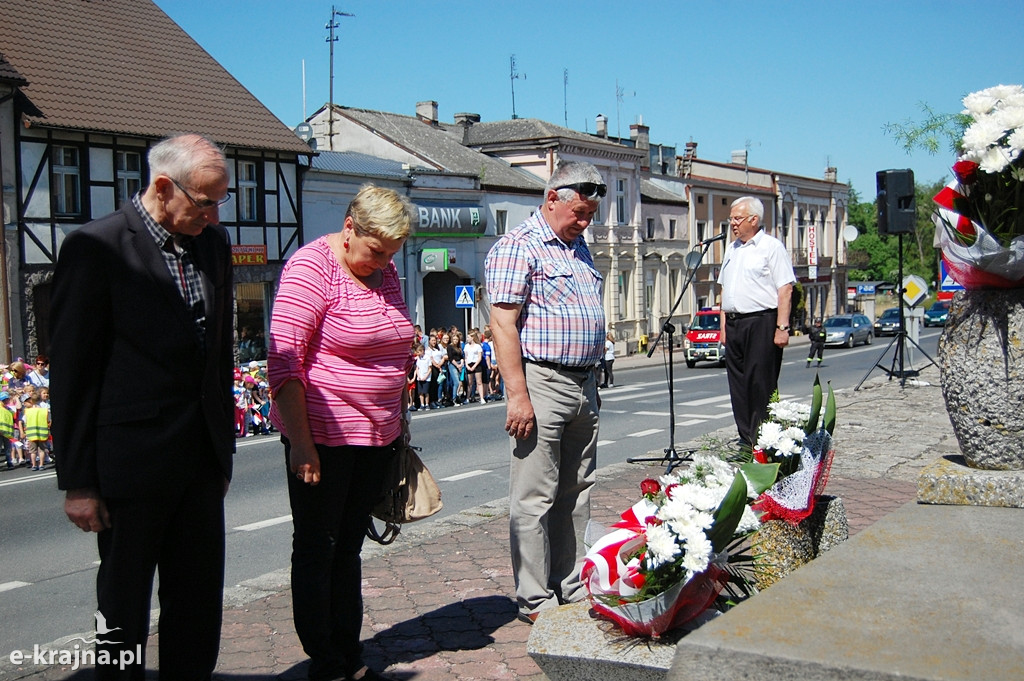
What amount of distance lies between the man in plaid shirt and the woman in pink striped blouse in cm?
61

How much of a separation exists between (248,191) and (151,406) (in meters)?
26.1

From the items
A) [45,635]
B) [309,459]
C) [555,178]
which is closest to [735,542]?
[309,459]

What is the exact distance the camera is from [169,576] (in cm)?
331

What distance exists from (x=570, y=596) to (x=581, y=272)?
4.70 ft

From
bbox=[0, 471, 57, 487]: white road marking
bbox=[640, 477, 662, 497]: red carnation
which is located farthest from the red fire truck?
bbox=[640, 477, 662, 497]: red carnation

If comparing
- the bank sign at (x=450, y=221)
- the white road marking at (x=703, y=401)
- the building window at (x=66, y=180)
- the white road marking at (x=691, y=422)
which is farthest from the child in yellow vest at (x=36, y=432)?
the bank sign at (x=450, y=221)

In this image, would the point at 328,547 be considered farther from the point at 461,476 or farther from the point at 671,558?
the point at 461,476

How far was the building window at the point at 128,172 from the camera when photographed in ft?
80.5

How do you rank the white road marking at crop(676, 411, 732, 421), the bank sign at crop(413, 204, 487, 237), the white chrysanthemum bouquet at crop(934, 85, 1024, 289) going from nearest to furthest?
the white chrysanthemum bouquet at crop(934, 85, 1024, 289), the white road marking at crop(676, 411, 732, 421), the bank sign at crop(413, 204, 487, 237)

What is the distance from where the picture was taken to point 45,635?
523cm

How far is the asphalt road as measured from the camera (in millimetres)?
5996

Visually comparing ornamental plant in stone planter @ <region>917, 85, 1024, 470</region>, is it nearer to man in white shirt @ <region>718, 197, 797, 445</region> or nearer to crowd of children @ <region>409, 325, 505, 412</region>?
man in white shirt @ <region>718, 197, 797, 445</region>

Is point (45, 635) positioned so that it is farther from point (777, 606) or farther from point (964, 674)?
point (964, 674)

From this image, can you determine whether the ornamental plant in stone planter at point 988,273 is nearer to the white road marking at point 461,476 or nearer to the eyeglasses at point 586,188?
the eyeglasses at point 586,188
